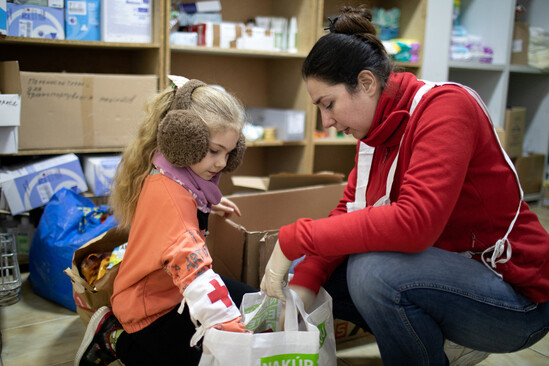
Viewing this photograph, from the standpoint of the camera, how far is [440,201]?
93 cm

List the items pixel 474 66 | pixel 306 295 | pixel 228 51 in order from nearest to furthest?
pixel 306 295 < pixel 228 51 < pixel 474 66

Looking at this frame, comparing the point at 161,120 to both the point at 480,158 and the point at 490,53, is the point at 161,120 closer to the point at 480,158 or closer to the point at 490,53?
the point at 480,158

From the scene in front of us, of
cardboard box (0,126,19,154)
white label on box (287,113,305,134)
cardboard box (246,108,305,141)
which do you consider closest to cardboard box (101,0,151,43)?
cardboard box (0,126,19,154)

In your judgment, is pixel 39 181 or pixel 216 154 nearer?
pixel 216 154

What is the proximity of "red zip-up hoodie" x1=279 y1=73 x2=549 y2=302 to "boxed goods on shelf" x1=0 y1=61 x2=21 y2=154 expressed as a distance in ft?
3.84

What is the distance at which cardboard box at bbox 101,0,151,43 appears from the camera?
2.06 m

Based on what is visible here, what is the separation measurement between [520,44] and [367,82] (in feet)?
9.07

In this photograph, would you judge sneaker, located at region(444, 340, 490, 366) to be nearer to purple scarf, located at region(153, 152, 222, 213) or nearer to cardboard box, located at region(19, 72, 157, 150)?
purple scarf, located at region(153, 152, 222, 213)

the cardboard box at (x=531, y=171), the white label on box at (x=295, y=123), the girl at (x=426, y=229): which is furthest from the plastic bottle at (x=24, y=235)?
the cardboard box at (x=531, y=171)

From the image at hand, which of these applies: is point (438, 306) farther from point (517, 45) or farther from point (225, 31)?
point (517, 45)

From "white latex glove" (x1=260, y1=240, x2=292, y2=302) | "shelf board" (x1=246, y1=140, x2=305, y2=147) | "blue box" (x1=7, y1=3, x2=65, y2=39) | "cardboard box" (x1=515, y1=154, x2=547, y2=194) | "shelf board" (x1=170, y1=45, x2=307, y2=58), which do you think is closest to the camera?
"white latex glove" (x1=260, y1=240, x2=292, y2=302)

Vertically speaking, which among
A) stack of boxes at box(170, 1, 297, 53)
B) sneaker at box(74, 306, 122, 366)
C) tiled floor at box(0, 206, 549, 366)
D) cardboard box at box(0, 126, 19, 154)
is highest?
stack of boxes at box(170, 1, 297, 53)

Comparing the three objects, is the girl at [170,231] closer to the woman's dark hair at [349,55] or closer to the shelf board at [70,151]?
the woman's dark hair at [349,55]

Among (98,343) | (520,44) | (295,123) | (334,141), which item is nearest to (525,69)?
(520,44)
